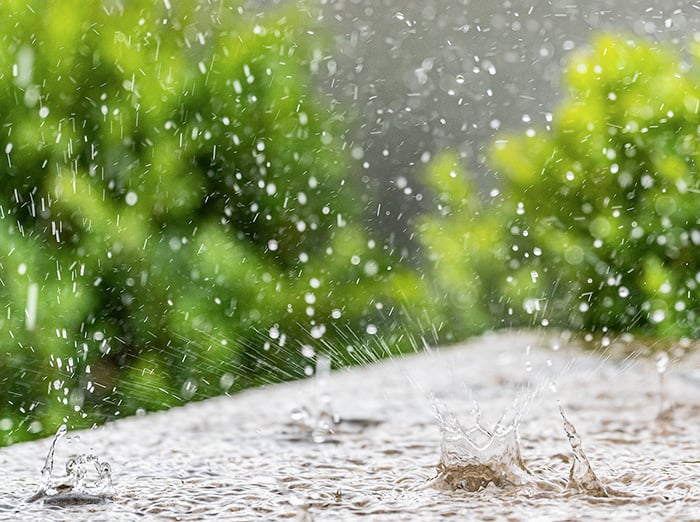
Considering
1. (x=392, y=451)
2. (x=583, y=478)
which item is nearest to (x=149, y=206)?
(x=392, y=451)

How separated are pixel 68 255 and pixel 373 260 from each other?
4.66 feet

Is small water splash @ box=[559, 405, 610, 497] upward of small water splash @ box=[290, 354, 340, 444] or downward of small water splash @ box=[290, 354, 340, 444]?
downward

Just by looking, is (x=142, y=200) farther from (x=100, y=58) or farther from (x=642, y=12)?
(x=642, y=12)

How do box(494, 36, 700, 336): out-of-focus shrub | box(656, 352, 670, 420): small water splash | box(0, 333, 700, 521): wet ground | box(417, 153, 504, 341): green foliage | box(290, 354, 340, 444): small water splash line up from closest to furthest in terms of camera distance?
box(0, 333, 700, 521): wet ground < box(290, 354, 340, 444): small water splash < box(656, 352, 670, 420): small water splash < box(494, 36, 700, 336): out-of-focus shrub < box(417, 153, 504, 341): green foliage

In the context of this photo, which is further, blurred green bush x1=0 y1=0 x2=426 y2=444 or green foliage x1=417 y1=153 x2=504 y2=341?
green foliage x1=417 y1=153 x2=504 y2=341

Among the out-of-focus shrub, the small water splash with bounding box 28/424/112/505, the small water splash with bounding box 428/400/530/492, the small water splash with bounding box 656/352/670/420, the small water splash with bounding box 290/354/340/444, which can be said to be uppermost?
the out-of-focus shrub

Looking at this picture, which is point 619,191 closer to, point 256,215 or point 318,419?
point 256,215

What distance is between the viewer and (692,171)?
3.29 meters

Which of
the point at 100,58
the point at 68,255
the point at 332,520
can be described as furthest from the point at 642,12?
the point at 332,520

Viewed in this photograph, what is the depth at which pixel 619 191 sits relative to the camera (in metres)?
3.45

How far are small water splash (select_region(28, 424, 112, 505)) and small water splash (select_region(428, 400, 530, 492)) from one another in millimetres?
364

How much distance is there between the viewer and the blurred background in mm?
3412

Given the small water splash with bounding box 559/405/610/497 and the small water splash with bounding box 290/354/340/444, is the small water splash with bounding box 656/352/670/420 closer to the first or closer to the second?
the small water splash with bounding box 290/354/340/444

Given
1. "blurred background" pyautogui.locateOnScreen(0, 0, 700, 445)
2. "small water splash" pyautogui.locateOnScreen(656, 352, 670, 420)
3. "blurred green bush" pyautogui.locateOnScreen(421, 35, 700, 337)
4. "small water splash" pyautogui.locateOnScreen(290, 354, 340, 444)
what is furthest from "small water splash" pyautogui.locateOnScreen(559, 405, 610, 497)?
"blurred green bush" pyautogui.locateOnScreen(421, 35, 700, 337)
